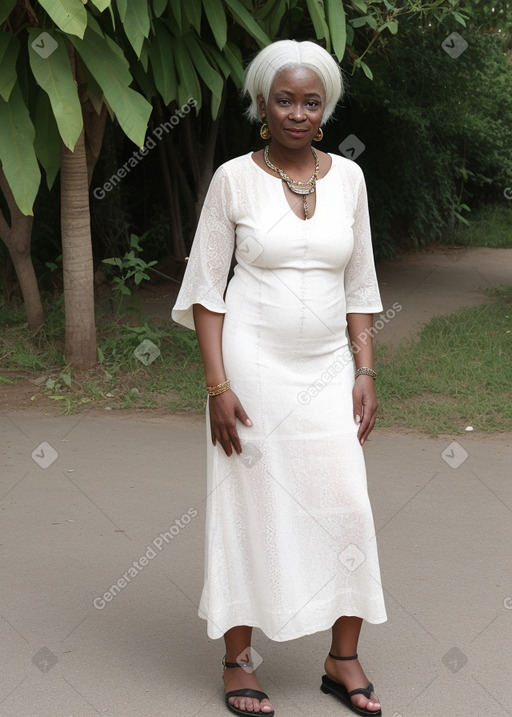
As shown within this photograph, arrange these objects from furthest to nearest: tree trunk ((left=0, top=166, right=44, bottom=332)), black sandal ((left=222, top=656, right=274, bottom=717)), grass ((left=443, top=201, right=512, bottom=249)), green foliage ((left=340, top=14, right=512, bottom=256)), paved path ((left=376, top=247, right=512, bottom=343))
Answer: grass ((left=443, top=201, right=512, bottom=249)), green foliage ((left=340, top=14, right=512, bottom=256)), paved path ((left=376, top=247, right=512, bottom=343)), tree trunk ((left=0, top=166, right=44, bottom=332)), black sandal ((left=222, top=656, right=274, bottom=717))

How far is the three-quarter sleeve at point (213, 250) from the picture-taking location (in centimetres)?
299

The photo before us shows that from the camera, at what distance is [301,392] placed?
3.01 meters

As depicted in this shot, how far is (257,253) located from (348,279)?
387 mm

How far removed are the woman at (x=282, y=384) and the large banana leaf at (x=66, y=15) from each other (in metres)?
2.32

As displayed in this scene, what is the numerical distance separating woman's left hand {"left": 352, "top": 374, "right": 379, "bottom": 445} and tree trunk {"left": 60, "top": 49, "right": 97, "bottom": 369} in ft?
13.3

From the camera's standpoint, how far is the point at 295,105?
2924mm

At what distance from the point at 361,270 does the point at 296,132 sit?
50cm

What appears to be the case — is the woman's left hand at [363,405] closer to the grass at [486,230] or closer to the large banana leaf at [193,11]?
the large banana leaf at [193,11]

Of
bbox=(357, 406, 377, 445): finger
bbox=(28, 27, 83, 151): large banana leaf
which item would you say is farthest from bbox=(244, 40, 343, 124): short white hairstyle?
bbox=(28, 27, 83, 151): large banana leaf

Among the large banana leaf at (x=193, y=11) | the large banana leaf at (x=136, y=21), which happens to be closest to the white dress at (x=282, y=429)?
the large banana leaf at (x=136, y=21)

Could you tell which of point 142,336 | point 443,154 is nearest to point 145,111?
point 142,336

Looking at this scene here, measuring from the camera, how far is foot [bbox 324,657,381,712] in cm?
309

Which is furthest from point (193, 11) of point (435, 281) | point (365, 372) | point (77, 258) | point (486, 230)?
point (486, 230)

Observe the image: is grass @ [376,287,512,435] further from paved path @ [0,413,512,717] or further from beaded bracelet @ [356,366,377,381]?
beaded bracelet @ [356,366,377,381]
